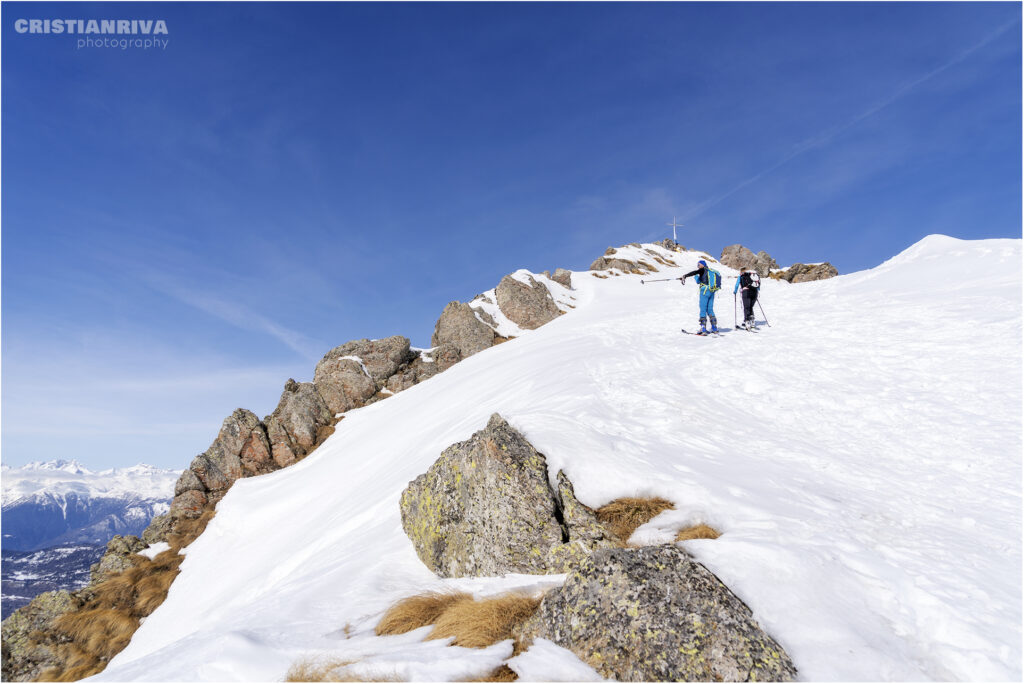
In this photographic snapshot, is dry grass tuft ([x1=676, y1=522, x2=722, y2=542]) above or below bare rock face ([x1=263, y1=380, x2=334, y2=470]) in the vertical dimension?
below

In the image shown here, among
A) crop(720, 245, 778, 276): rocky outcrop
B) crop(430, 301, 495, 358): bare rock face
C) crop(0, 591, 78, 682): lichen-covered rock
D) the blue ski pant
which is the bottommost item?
crop(0, 591, 78, 682): lichen-covered rock

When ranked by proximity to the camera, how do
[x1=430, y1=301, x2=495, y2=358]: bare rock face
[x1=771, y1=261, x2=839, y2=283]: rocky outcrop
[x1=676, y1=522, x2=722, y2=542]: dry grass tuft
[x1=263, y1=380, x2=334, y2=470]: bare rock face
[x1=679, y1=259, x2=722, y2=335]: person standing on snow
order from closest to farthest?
[x1=676, y1=522, x2=722, y2=542]: dry grass tuft
[x1=679, y1=259, x2=722, y2=335]: person standing on snow
[x1=263, y1=380, x2=334, y2=470]: bare rock face
[x1=430, y1=301, x2=495, y2=358]: bare rock face
[x1=771, y1=261, x2=839, y2=283]: rocky outcrop

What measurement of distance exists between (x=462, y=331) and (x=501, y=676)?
136ft

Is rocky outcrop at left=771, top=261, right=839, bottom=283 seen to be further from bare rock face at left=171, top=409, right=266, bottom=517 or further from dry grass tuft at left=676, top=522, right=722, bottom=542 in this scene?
bare rock face at left=171, top=409, right=266, bottom=517

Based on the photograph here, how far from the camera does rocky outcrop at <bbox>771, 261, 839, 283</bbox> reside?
59.2 metres

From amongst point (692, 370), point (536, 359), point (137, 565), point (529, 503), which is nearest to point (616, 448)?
Result: point (529, 503)

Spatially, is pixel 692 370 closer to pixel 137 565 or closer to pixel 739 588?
pixel 739 588

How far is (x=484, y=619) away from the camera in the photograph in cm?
584

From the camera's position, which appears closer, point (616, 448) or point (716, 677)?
point (716, 677)

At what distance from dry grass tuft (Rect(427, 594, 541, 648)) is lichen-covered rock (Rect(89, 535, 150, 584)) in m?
32.6

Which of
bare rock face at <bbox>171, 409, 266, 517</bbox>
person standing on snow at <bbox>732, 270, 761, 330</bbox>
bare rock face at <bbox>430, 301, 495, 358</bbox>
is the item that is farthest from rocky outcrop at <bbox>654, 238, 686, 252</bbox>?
bare rock face at <bbox>171, 409, 266, 517</bbox>

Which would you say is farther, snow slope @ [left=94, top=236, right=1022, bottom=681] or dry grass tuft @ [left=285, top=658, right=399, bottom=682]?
snow slope @ [left=94, top=236, right=1022, bottom=681]

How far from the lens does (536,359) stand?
2353 cm

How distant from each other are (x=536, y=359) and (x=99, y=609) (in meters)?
25.8
